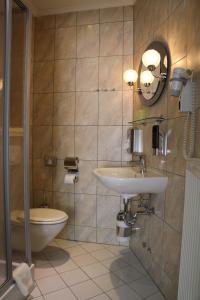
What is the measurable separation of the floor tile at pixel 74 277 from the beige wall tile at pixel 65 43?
2.16 metres

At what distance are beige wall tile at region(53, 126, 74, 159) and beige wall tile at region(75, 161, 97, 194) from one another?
19 centimetres

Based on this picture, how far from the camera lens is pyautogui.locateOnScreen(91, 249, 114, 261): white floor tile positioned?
7.37 ft

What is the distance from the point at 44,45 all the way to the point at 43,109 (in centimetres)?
73

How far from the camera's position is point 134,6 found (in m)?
2.41

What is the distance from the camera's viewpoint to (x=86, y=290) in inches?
68.2

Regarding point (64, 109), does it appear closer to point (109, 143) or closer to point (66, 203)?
point (109, 143)

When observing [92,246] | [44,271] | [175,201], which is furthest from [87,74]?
[44,271]

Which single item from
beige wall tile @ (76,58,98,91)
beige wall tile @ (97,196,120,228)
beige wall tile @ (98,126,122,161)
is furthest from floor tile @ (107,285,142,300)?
beige wall tile @ (76,58,98,91)

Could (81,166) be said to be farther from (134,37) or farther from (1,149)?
(134,37)

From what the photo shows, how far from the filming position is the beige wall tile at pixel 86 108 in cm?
254

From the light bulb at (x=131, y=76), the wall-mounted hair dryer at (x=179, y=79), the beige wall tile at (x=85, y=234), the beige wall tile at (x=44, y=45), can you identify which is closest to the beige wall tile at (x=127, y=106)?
the light bulb at (x=131, y=76)

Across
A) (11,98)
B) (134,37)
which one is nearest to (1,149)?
(11,98)

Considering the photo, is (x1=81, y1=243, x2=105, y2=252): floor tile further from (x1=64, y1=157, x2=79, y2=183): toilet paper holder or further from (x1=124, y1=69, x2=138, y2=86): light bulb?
(x1=124, y1=69, x2=138, y2=86): light bulb

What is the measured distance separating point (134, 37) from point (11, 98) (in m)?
1.55
